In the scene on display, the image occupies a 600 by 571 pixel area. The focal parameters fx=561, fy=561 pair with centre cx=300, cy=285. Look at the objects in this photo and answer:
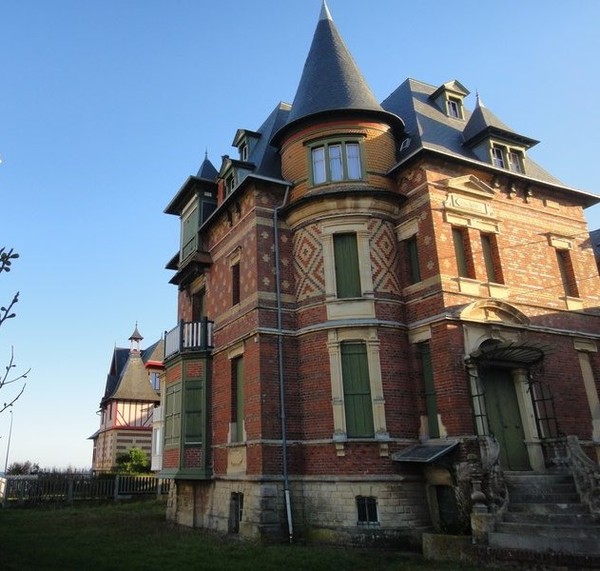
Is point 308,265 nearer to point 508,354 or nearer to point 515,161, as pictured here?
point 508,354

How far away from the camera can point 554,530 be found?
10.9 m

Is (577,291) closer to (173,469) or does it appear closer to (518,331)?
(518,331)

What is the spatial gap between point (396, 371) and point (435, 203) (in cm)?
499

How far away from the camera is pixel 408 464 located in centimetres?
1482

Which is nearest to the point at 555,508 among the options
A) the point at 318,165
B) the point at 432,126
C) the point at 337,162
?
the point at 337,162

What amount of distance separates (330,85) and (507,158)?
635cm

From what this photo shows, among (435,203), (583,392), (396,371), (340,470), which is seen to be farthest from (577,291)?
(340,470)

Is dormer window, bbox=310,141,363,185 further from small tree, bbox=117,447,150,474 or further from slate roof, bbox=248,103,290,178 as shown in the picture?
small tree, bbox=117,447,150,474

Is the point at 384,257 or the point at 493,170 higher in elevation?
the point at 493,170

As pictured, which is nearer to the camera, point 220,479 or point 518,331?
point 518,331

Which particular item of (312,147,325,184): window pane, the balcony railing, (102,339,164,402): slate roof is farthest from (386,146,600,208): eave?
(102,339,164,402): slate roof

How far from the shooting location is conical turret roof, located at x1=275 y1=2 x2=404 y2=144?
58.0ft

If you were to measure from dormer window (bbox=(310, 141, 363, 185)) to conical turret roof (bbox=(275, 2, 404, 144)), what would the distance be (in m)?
1.04

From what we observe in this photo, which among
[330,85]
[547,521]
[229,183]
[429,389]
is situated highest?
[330,85]
